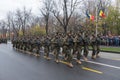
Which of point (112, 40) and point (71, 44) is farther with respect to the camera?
point (112, 40)

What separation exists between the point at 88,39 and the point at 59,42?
179 cm

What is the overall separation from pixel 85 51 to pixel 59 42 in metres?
1.78

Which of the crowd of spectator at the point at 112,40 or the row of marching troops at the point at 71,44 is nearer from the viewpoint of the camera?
the row of marching troops at the point at 71,44

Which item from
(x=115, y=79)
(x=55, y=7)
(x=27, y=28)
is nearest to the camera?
(x=115, y=79)

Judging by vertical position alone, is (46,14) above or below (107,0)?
below

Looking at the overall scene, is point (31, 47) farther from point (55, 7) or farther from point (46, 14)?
point (46, 14)

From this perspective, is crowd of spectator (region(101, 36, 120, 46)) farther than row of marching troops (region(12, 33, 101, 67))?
Yes

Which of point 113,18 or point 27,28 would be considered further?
point 27,28

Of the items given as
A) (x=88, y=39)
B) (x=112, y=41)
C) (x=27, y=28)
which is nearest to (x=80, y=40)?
(x=88, y=39)

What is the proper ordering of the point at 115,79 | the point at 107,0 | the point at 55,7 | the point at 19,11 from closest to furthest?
the point at 115,79, the point at 55,7, the point at 107,0, the point at 19,11

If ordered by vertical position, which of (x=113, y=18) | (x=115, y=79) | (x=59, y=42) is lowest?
(x=115, y=79)

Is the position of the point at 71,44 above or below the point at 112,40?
below

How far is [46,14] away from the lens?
49.4 m

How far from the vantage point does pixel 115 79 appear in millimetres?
9578
